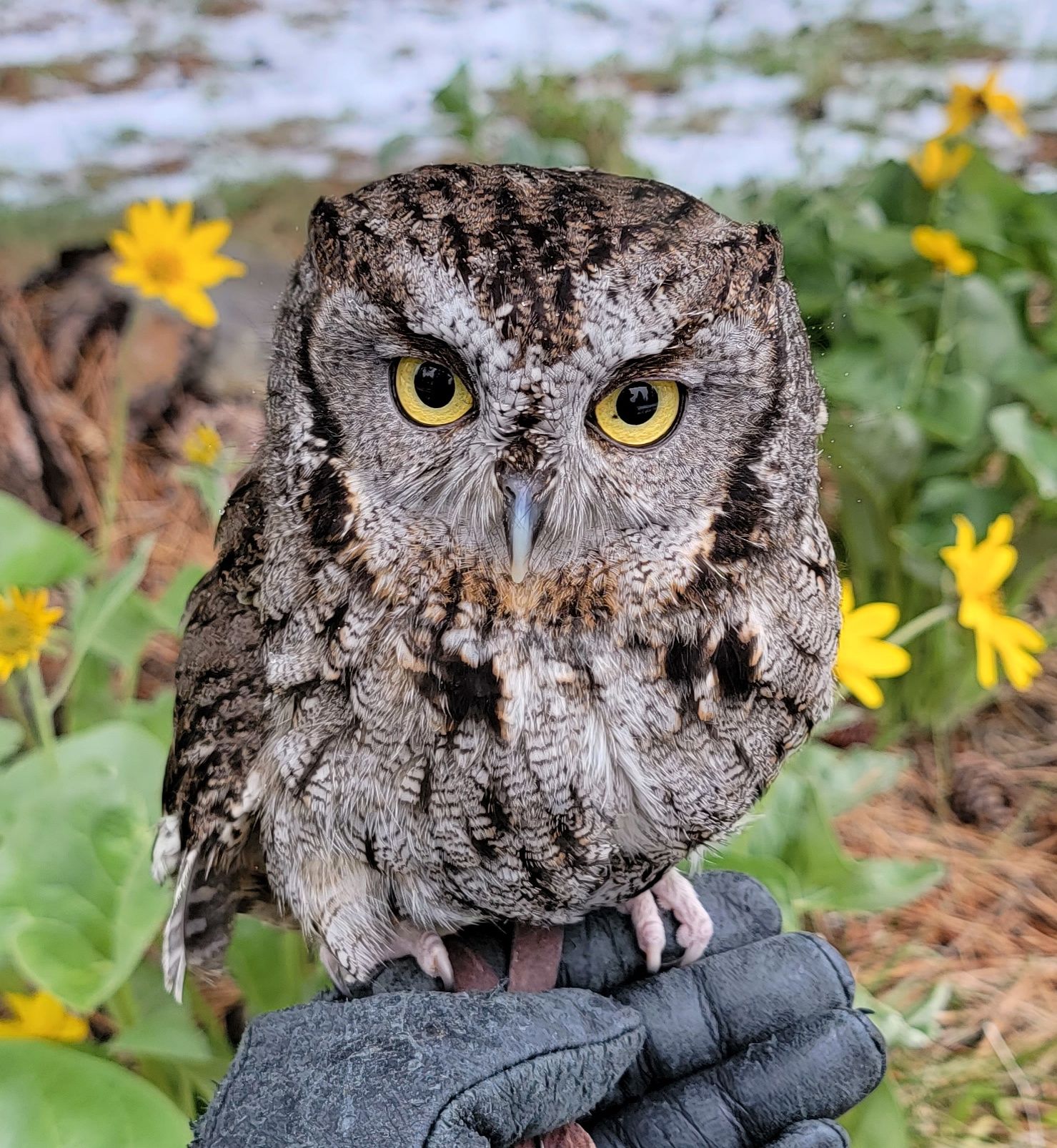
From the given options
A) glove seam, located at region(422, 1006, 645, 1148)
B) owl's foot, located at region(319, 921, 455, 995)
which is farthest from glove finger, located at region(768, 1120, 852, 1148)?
owl's foot, located at region(319, 921, 455, 995)

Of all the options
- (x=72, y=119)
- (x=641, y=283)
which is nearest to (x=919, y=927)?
(x=641, y=283)

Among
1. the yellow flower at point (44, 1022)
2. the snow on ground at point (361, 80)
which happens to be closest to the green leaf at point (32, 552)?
the yellow flower at point (44, 1022)

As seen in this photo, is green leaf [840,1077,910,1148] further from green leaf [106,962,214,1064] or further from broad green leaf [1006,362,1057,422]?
broad green leaf [1006,362,1057,422]

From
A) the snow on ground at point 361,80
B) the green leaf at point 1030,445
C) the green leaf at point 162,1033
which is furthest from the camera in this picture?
the snow on ground at point 361,80

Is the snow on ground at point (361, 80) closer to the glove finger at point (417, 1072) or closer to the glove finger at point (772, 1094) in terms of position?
the glove finger at point (772, 1094)

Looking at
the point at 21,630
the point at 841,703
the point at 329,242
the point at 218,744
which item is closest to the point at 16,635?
the point at 21,630
